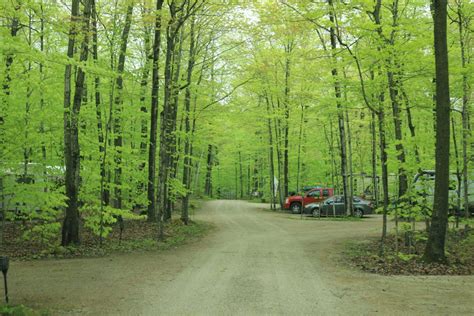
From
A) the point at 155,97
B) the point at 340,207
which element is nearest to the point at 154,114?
the point at 155,97

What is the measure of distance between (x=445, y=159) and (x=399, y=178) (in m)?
4.11

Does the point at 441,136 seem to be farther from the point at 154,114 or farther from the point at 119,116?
the point at 154,114

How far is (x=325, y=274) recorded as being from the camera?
8008 mm

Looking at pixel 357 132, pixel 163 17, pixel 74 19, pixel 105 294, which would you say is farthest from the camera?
pixel 357 132

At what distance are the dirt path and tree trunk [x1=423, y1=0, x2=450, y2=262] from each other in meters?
1.16

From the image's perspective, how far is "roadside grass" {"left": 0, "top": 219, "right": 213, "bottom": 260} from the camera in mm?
9969

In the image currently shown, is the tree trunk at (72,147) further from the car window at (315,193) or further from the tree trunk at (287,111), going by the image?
the car window at (315,193)

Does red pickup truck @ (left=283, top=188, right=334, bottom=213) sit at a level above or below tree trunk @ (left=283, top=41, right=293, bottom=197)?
below

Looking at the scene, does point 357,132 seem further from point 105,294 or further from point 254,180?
point 105,294

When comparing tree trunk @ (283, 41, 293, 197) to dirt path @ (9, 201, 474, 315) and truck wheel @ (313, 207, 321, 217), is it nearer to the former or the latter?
truck wheel @ (313, 207, 321, 217)

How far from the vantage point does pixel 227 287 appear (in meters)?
6.74

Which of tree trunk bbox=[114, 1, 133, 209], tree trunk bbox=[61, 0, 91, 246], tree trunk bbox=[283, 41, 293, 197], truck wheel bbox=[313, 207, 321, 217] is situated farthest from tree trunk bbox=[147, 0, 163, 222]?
tree trunk bbox=[283, 41, 293, 197]

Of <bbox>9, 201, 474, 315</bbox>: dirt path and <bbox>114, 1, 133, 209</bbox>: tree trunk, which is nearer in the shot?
<bbox>9, 201, 474, 315</bbox>: dirt path

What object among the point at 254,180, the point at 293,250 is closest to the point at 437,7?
the point at 293,250
